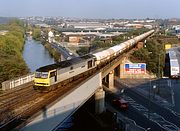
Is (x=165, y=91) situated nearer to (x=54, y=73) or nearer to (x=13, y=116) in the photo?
(x=54, y=73)

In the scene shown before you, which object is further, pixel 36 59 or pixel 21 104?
pixel 36 59

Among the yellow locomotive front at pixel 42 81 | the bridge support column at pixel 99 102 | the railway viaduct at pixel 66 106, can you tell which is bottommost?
the bridge support column at pixel 99 102

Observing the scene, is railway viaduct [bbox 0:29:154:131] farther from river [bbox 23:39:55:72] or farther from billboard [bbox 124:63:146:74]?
river [bbox 23:39:55:72]

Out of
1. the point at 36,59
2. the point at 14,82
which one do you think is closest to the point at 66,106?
the point at 14,82

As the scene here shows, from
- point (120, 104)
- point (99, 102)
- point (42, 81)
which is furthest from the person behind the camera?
point (120, 104)

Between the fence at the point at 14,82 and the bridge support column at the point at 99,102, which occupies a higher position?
the fence at the point at 14,82

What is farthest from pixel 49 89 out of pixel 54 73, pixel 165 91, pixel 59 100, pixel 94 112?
pixel 165 91

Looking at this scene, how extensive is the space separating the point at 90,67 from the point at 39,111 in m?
12.2

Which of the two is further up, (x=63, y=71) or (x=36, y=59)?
(x=63, y=71)

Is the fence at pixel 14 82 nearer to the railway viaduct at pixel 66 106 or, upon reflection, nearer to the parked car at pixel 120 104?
the railway viaduct at pixel 66 106

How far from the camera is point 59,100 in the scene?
15.7m

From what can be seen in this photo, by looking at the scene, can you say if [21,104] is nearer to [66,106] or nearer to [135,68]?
[66,106]

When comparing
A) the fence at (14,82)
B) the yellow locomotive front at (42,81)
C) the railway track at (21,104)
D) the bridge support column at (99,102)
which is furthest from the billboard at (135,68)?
the yellow locomotive front at (42,81)

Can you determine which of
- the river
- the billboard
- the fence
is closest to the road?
the billboard
